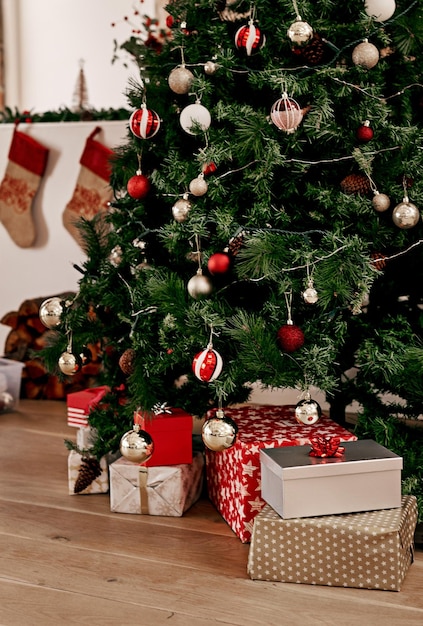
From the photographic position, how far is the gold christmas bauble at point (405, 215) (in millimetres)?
1735

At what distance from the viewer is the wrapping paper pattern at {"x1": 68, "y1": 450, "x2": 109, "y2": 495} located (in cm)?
203

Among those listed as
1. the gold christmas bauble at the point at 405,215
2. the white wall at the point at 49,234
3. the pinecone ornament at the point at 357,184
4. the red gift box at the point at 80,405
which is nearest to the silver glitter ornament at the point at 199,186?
the pinecone ornament at the point at 357,184

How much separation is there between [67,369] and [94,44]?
12.3 feet

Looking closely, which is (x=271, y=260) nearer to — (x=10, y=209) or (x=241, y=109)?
(x=241, y=109)

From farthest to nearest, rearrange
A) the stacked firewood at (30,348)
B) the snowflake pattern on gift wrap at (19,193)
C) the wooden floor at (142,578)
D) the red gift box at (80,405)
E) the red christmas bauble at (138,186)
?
the snowflake pattern on gift wrap at (19,193)
the stacked firewood at (30,348)
the red gift box at (80,405)
the red christmas bauble at (138,186)
the wooden floor at (142,578)

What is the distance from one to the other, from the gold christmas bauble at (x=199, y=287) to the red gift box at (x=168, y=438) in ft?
1.07

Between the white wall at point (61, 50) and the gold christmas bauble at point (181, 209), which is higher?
the white wall at point (61, 50)

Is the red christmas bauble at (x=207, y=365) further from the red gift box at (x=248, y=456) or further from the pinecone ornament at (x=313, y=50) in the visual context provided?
the pinecone ornament at (x=313, y=50)

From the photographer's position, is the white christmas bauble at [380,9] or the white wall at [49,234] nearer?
the white christmas bauble at [380,9]

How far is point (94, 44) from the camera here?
16.9 feet

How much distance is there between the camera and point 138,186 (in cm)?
192

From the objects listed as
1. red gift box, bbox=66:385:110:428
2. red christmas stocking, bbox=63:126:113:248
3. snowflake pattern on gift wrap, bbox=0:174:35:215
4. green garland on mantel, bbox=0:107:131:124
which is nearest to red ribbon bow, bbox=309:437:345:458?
red gift box, bbox=66:385:110:428

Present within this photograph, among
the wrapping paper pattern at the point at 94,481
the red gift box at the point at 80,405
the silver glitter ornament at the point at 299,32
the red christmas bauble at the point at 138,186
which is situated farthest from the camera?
the red gift box at the point at 80,405

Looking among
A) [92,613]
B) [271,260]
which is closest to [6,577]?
[92,613]
